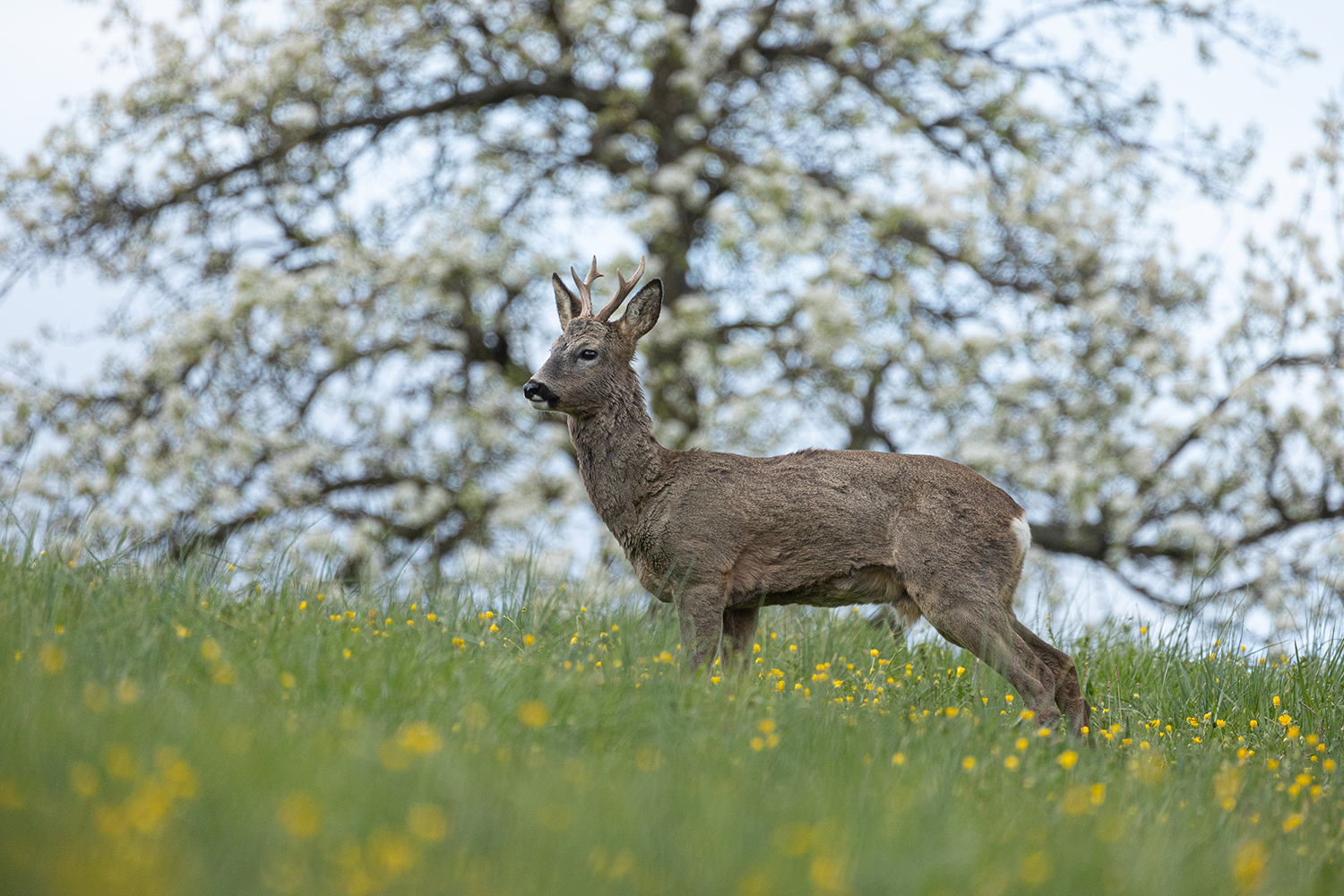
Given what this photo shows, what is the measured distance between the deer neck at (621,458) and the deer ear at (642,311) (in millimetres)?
246

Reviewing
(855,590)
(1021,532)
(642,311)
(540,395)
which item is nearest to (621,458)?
(540,395)

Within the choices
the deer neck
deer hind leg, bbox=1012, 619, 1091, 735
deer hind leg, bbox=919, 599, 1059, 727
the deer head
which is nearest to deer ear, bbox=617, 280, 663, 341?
the deer head

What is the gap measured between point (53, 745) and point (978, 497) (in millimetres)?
3895

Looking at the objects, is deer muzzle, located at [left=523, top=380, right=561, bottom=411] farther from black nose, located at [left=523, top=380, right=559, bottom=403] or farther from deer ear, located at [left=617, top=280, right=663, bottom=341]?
deer ear, located at [left=617, top=280, right=663, bottom=341]

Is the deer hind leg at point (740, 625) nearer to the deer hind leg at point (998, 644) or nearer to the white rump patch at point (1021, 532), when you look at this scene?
the deer hind leg at point (998, 644)

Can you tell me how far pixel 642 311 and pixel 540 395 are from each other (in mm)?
776

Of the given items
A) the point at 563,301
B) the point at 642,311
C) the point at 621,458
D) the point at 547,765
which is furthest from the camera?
the point at 563,301

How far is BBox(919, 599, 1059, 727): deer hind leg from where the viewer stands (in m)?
5.20

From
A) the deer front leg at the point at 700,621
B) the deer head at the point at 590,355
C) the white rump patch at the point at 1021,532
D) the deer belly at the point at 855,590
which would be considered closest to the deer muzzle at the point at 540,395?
the deer head at the point at 590,355

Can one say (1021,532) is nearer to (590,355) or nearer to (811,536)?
(811,536)

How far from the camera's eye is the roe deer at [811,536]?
210 inches

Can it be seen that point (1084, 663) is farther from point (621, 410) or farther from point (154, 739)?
point (154, 739)

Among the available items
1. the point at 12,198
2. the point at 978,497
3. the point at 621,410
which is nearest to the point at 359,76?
the point at 12,198

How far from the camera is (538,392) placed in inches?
224
